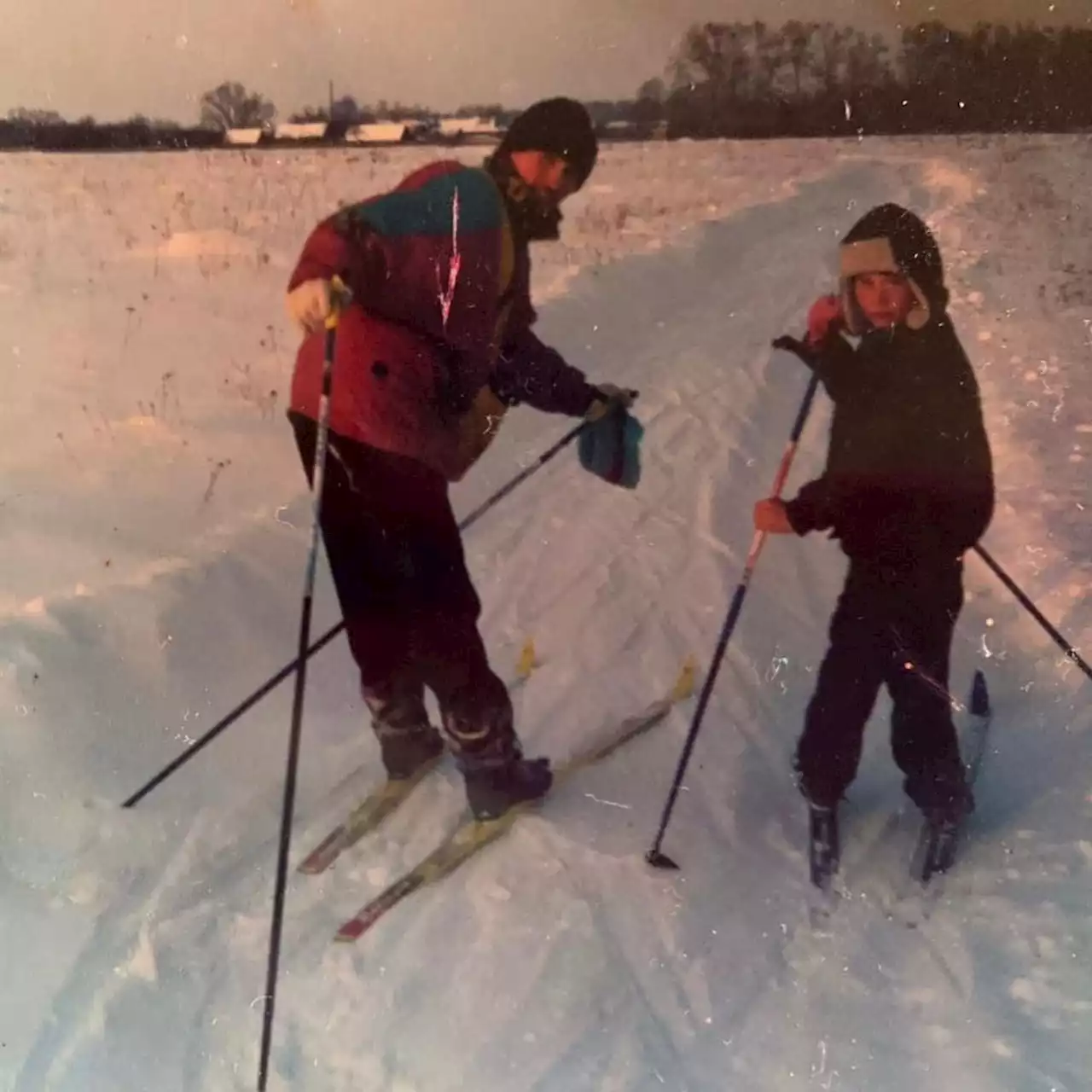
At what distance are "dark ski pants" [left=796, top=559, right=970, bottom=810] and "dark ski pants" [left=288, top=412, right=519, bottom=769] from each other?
1.41 ft

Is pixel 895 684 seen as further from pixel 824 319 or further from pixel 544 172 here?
pixel 544 172

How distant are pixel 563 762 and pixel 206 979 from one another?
0.56m

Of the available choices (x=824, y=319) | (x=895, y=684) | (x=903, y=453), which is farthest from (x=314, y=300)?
(x=895, y=684)

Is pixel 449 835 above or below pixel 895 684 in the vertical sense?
below

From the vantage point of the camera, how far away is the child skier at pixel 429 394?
127 cm

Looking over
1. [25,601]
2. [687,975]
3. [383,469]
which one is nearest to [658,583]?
[383,469]

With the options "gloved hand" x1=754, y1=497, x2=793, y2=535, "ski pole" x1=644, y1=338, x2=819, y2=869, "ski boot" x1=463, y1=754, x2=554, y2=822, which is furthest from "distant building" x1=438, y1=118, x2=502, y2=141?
"ski boot" x1=463, y1=754, x2=554, y2=822

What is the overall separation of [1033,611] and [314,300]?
102 cm

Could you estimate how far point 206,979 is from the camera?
1.37m

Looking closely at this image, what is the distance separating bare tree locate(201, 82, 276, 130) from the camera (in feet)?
4.28

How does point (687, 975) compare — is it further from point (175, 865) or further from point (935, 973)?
point (175, 865)

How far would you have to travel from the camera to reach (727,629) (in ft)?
4.52

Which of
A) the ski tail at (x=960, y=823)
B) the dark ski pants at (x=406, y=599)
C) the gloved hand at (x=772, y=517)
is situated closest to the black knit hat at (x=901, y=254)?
the gloved hand at (x=772, y=517)

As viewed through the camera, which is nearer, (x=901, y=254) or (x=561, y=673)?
(x=901, y=254)
